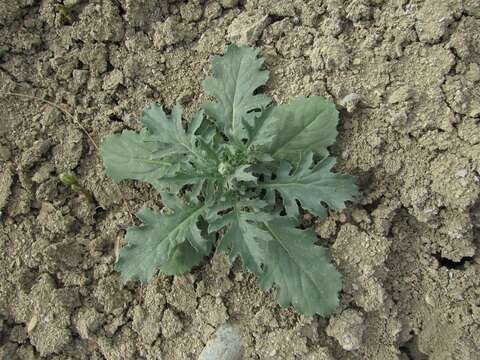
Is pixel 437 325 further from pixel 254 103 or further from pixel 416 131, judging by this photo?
pixel 254 103

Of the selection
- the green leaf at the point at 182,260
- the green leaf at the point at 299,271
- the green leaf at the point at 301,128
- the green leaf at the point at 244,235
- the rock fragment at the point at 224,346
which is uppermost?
the green leaf at the point at 301,128

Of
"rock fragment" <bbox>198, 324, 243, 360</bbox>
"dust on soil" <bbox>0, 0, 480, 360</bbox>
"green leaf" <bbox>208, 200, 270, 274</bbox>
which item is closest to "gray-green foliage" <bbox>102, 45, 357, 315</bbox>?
"green leaf" <bbox>208, 200, 270, 274</bbox>

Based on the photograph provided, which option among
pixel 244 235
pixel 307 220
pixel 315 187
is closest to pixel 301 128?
pixel 315 187

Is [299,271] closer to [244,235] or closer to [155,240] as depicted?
[244,235]

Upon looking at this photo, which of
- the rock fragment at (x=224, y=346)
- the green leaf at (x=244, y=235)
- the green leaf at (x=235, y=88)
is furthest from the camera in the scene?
the green leaf at (x=235, y=88)

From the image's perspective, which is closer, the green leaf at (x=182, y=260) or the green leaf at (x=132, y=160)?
the green leaf at (x=182, y=260)

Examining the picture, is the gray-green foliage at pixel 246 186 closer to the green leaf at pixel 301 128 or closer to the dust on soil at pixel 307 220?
the green leaf at pixel 301 128

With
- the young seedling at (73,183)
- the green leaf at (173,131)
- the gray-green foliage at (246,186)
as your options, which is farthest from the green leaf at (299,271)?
the young seedling at (73,183)
